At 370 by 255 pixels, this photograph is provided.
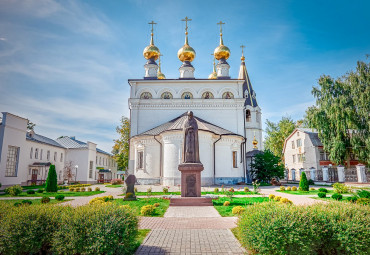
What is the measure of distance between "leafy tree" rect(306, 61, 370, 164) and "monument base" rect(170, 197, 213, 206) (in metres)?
23.7

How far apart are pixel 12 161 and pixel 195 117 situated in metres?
19.7

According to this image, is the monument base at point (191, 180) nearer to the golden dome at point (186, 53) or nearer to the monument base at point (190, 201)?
the monument base at point (190, 201)

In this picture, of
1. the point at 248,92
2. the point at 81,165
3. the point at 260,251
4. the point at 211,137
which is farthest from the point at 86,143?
the point at 260,251

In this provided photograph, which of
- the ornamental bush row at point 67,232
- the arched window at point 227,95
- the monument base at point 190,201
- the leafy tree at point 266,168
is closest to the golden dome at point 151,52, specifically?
the arched window at point 227,95

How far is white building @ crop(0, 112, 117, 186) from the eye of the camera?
75.2 feet

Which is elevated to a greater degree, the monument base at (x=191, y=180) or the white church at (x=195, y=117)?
the white church at (x=195, y=117)

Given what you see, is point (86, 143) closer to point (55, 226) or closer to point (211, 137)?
point (211, 137)

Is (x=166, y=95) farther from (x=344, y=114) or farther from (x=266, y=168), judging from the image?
(x=344, y=114)

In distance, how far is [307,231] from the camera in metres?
4.44

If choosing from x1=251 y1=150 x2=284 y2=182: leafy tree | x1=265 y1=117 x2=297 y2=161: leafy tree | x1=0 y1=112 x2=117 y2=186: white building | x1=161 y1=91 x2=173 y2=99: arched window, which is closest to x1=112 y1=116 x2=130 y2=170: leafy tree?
x1=0 y1=112 x2=117 y2=186: white building

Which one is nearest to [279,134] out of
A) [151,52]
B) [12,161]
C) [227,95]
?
[227,95]

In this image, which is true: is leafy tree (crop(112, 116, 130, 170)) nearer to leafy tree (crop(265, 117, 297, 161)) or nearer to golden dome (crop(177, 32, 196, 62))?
golden dome (crop(177, 32, 196, 62))

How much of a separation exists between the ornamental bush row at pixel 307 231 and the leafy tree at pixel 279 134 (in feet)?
157

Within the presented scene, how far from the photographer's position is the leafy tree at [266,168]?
90.8 feet
